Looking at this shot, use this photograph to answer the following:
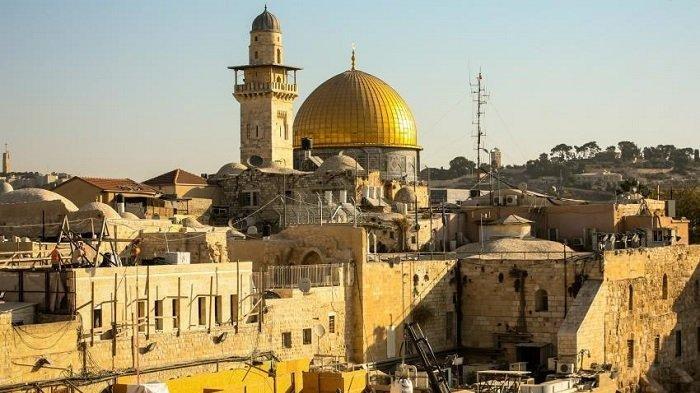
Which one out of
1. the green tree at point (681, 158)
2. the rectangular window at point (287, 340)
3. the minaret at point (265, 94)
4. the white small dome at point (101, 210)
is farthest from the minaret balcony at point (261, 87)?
the green tree at point (681, 158)

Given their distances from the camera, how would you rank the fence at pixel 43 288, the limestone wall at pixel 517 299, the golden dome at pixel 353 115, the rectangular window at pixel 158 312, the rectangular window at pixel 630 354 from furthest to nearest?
the golden dome at pixel 353 115 < the rectangular window at pixel 630 354 < the limestone wall at pixel 517 299 < the rectangular window at pixel 158 312 < the fence at pixel 43 288

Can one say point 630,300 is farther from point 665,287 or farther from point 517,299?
point 517,299

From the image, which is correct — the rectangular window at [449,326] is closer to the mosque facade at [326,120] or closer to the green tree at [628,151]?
the mosque facade at [326,120]

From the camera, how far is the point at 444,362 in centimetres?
3350

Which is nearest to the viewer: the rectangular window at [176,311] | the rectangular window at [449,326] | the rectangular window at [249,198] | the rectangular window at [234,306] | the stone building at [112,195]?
the rectangular window at [176,311]

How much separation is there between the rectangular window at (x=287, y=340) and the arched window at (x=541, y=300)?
7538 millimetres

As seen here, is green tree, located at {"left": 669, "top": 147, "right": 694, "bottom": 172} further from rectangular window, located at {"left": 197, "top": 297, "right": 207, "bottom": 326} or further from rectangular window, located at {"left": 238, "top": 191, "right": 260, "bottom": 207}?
rectangular window, located at {"left": 197, "top": 297, "right": 207, "bottom": 326}

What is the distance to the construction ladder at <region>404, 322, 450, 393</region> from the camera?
2884cm

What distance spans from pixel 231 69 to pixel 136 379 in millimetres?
32437

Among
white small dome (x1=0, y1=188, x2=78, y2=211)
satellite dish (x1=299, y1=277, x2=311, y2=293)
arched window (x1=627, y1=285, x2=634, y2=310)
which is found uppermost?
white small dome (x1=0, y1=188, x2=78, y2=211)

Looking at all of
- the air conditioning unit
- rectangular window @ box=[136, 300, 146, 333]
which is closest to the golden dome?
the air conditioning unit

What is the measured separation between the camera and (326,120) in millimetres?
52344

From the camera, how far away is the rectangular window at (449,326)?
3541 cm

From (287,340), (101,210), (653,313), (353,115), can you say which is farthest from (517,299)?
(353,115)
